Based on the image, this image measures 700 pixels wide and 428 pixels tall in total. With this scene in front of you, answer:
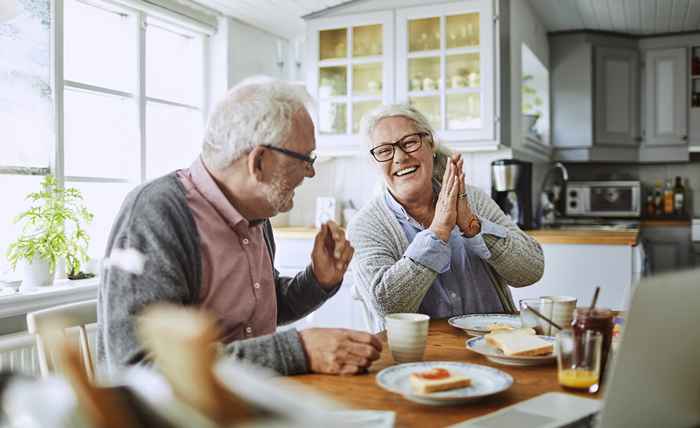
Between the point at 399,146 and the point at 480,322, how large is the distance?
0.66 meters

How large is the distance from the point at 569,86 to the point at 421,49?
6.19 feet

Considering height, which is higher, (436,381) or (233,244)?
(233,244)

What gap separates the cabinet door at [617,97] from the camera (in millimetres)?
5227

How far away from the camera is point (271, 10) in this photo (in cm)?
396

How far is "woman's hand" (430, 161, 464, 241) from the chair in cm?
92

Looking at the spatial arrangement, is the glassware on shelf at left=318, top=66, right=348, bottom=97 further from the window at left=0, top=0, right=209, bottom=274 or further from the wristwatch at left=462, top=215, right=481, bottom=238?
the wristwatch at left=462, top=215, right=481, bottom=238

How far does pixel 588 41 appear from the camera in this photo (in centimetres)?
513

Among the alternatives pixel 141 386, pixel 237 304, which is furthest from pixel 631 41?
pixel 141 386

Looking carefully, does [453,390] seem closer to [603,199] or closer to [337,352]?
[337,352]

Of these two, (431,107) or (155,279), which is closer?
(155,279)

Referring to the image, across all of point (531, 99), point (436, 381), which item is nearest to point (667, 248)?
point (531, 99)

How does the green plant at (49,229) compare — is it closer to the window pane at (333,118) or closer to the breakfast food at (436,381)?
the window pane at (333,118)

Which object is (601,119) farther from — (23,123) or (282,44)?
Result: (23,123)

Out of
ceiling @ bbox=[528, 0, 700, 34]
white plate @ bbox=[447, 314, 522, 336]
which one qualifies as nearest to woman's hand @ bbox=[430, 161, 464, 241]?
white plate @ bbox=[447, 314, 522, 336]
